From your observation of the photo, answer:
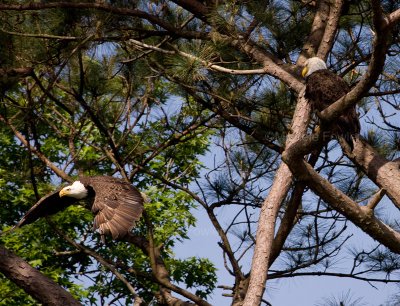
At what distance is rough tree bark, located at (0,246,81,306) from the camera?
4004 mm

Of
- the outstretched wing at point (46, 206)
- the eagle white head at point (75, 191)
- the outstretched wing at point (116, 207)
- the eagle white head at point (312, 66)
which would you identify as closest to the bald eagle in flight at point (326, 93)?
the eagle white head at point (312, 66)

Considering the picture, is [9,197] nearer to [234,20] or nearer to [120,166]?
[120,166]

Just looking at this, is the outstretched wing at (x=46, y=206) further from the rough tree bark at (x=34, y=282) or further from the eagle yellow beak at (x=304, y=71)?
the eagle yellow beak at (x=304, y=71)

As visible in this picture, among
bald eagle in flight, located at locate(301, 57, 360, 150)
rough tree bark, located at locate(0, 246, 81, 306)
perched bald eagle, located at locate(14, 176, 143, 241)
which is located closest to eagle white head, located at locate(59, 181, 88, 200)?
perched bald eagle, located at locate(14, 176, 143, 241)

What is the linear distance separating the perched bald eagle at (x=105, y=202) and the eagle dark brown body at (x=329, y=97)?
3.63ft

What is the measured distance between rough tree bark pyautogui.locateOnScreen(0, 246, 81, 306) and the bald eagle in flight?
161 cm

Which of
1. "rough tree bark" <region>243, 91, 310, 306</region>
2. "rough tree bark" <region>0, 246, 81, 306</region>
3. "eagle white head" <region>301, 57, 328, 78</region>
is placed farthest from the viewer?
"eagle white head" <region>301, 57, 328, 78</region>

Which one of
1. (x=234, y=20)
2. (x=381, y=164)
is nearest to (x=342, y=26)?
(x=234, y=20)

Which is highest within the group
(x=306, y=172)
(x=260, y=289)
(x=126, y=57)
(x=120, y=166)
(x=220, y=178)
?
(x=126, y=57)

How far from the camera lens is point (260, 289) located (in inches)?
152

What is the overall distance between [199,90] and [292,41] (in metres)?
0.70

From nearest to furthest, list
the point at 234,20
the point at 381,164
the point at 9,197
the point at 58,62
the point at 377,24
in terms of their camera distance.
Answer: the point at 377,24, the point at 381,164, the point at 234,20, the point at 58,62, the point at 9,197

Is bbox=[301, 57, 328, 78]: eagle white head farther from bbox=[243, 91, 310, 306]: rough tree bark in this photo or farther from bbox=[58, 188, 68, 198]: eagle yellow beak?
bbox=[58, 188, 68, 198]: eagle yellow beak

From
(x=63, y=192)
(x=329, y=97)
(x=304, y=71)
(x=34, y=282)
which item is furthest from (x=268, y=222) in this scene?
(x=63, y=192)
